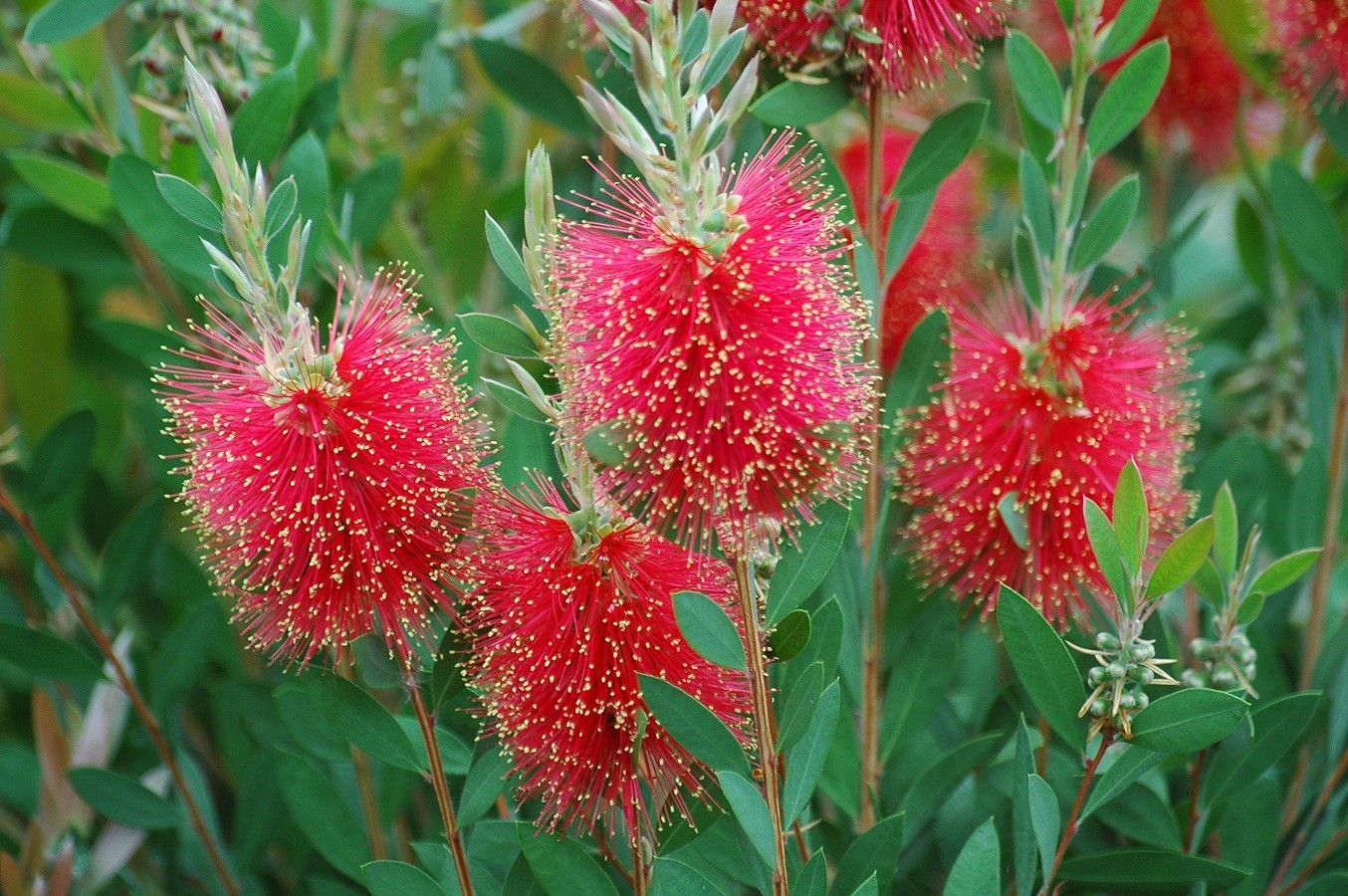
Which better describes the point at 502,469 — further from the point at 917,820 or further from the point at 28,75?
the point at 28,75

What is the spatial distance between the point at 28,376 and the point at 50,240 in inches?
8.6

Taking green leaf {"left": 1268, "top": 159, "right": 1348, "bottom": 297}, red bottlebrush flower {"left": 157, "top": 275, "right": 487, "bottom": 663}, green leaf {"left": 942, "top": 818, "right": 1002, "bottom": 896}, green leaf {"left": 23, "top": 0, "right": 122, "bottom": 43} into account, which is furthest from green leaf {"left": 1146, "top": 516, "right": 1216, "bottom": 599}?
green leaf {"left": 23, "top": 0, "right": 122, "bottom": 43}

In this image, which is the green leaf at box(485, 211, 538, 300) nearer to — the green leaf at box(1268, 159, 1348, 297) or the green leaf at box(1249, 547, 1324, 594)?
the green leaf at box(1249, 547, 1324, 594)

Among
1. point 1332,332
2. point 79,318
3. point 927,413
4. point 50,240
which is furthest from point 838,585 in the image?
point 79,318

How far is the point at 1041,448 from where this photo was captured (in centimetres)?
81

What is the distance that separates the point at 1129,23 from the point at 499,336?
48 cm

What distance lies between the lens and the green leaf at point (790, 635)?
2.23 feet

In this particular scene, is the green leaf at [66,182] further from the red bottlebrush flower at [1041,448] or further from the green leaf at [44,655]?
the red bottlebrush flower at [1041,448]

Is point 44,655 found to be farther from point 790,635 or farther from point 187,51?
point 790,635

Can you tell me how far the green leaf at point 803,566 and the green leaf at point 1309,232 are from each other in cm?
58

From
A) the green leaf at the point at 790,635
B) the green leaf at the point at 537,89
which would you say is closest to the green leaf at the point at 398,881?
the green leaf at the point at 790,635

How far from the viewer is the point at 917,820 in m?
0.84

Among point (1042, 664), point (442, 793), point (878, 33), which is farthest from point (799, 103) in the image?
point (442, 793)

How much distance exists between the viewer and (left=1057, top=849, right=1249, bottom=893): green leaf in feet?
2.45
